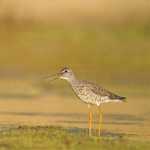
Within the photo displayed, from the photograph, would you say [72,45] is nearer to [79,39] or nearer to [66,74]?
[79,39]

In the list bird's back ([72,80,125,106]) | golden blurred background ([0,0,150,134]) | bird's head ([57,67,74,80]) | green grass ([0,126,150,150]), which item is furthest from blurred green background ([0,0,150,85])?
green grass ([0,126,150,150])

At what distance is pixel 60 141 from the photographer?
16.4m

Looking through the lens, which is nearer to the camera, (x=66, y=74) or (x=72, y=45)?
(x=66, y=74)

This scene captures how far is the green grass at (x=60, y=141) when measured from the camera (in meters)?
16.0

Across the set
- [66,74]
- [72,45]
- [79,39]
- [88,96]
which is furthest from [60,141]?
[79,39]

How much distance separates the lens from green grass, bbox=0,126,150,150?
16.0 meters

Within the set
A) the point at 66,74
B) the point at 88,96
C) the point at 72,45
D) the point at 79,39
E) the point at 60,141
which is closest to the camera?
the point at 60,141

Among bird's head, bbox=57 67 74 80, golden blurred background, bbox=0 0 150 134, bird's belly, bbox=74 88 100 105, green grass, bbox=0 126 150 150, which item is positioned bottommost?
green grass, bbox=0 126 150 150

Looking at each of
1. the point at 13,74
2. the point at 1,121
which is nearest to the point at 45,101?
the point at 1,121

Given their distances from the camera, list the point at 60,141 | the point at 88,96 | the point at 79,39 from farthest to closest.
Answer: the point at 79,39 < the point at 88,96 < the point at 60,141

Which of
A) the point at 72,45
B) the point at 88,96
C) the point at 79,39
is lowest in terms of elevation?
the point at 88,96

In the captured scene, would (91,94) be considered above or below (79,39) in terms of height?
below

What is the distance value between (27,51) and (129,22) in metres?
4.27

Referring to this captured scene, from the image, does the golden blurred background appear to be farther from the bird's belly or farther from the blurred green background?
the bird's belly
